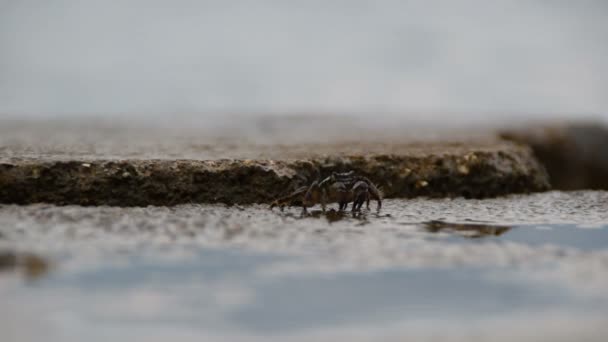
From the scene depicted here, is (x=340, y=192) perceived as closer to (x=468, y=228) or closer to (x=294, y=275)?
(x=468, y=228)

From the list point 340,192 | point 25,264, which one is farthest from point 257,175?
point 25,264

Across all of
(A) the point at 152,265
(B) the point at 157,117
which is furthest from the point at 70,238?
(B) the point at 157,117

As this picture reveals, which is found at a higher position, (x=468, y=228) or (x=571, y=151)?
(x=571, y=151)

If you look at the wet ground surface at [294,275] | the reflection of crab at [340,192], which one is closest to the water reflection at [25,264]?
the wet ground surface at [294,275]

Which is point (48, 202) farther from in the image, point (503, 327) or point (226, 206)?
point (503, 327)

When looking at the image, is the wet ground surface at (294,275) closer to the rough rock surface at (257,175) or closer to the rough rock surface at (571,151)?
the rough rock surface at (257,175)
